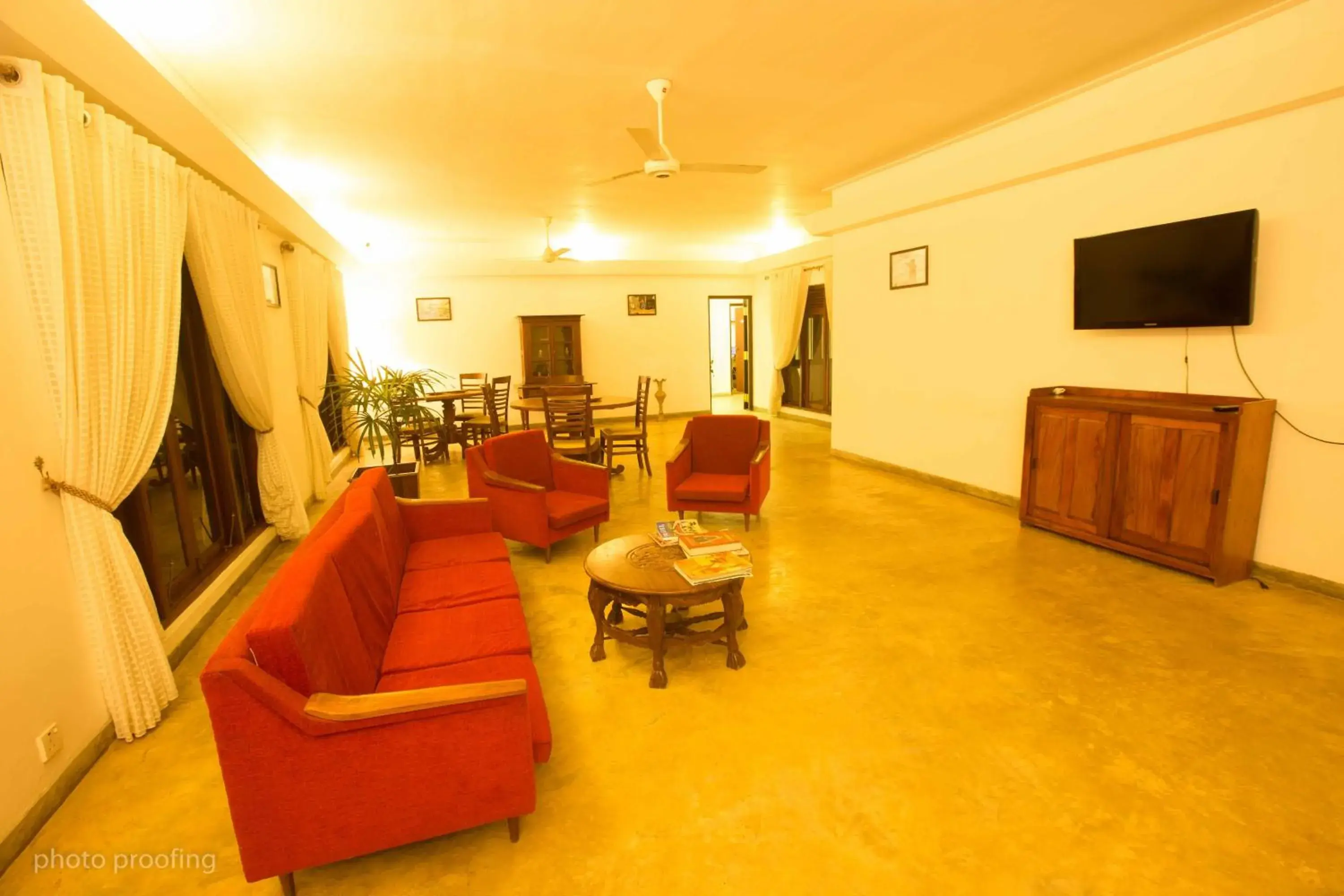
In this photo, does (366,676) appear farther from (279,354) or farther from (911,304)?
(911,304)

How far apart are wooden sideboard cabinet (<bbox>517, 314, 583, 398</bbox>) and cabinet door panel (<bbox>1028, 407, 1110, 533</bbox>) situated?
668cm

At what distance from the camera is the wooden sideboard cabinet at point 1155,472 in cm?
345

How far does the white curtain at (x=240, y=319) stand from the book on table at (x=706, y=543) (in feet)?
10.0

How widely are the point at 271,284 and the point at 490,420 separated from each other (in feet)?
8.70

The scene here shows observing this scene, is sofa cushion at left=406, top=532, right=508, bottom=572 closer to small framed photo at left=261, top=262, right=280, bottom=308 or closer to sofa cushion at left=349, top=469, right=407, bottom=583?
sofa cushion at left=349, top=469, right=407, bottom=583

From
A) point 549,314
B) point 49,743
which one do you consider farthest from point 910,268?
point 49,743

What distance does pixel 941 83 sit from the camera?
4035 mm

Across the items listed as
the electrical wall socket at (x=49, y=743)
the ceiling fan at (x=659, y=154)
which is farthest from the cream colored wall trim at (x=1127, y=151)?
the electrical wall socket at (x=49, y=743)

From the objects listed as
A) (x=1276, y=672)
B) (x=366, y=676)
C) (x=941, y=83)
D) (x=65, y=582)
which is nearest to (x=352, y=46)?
(x=65, y=582)

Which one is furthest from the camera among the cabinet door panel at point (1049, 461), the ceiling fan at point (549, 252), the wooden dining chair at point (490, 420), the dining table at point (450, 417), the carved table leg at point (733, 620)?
the ceiling fan at point (549, 252)

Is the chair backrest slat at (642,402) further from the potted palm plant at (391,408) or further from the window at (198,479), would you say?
the window at (198,479)

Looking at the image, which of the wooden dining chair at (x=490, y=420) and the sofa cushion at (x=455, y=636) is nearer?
the sofa cushion at (x=455, y=636)

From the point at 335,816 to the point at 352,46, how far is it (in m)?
3.57

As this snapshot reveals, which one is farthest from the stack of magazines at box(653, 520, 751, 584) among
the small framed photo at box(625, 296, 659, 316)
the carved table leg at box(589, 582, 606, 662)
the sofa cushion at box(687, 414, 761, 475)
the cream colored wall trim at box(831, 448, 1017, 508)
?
the small framed photo at box(625, 296, 659, 316)
